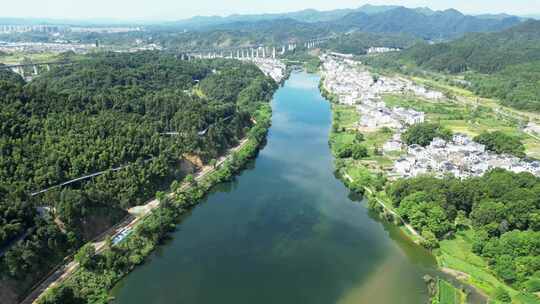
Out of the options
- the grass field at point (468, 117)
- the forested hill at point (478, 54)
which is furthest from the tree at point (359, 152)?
the forested hill at point (478, 54)

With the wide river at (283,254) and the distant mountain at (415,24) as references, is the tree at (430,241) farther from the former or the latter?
the distant mountain at (415,24)

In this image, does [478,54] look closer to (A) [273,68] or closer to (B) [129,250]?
(A) [273,68]

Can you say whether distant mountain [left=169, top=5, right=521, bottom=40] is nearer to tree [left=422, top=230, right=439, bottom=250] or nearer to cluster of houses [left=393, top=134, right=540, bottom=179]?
cluster of houses [left=393, top=134, right=540, bottom=179]

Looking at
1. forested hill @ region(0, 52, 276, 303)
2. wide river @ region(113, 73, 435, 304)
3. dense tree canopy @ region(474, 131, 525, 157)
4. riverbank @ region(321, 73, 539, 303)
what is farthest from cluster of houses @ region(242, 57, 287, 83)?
wide river @ region(113, 73, 435, 304)

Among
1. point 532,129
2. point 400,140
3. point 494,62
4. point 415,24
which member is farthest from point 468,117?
point 415,24

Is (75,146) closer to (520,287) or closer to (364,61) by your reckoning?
(520,287)

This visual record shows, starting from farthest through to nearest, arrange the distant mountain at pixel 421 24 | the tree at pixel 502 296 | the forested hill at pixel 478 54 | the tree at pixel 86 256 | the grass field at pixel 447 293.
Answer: the distant mountain at pixel 421 24
the forested hill at pixel 478 54
the tree at pixel 86 256
the grass field at pixel 447 293
the tree at pixel 502 296

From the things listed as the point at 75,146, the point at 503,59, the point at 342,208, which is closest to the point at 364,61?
the point at 503,59
